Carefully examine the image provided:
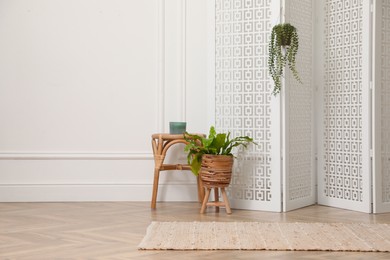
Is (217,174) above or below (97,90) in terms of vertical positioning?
below

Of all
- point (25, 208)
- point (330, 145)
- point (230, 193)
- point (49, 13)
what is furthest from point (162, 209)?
point (49, 13)

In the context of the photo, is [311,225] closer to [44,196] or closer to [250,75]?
[250,75]

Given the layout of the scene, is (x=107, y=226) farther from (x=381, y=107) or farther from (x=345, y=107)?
(x=381, y=107)

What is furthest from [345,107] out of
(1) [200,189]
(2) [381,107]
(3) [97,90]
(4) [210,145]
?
(3) [97,90]

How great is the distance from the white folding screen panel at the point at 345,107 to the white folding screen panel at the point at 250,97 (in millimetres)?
582

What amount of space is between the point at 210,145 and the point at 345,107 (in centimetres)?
118

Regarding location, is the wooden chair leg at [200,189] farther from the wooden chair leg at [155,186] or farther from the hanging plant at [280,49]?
the hanging plant at [280,49]

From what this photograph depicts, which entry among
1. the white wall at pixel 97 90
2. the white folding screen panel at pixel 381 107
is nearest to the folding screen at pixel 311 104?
the white folding screen panel at pixel 381 107

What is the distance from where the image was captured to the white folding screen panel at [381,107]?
526 cm

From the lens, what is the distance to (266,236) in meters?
4.15

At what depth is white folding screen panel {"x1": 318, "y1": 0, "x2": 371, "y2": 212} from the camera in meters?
5.31

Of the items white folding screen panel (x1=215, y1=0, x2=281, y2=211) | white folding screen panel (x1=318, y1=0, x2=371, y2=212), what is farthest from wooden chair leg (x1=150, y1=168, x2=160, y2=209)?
white folding screen panel (x1=318, y1=0, x2=371, y2=212)

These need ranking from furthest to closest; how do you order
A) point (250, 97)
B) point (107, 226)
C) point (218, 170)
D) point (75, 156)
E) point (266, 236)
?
point (75, 156) → point (250, 97) → point (218, 170) → point (107, 226) → point (266, 236)

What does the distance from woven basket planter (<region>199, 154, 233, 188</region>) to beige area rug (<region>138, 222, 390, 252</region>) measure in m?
0.61
